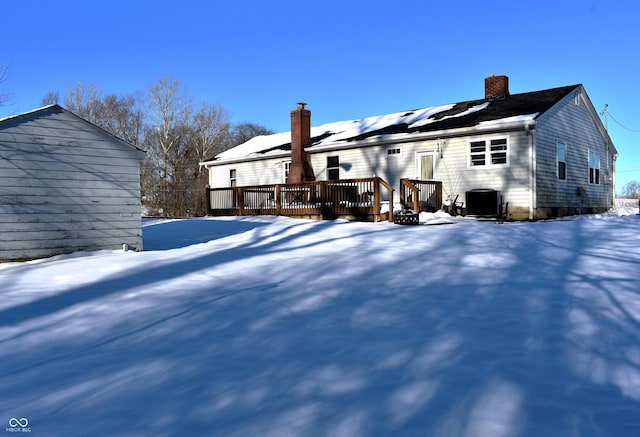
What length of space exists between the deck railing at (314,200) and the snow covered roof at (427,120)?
3.56m

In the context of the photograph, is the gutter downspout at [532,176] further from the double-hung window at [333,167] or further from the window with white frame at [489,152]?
the double-hung window at [333,167]

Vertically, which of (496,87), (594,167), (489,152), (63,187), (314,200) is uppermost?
(496,87)

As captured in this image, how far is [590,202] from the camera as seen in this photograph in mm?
21906

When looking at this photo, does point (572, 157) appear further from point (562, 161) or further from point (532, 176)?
point (532, 176)

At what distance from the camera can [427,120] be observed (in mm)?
20969

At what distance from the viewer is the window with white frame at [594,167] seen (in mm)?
22109

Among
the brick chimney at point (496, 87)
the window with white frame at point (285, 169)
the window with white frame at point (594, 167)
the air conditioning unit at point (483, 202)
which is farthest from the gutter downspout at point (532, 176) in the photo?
the window with white frame at point (285, 169)

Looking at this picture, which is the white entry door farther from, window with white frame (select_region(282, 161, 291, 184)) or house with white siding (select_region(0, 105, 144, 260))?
house with white siding (select_region(0, 105, 144, 260))

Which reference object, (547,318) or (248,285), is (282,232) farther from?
(547,318)

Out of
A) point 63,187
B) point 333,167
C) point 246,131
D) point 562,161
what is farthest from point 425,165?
point 246,131

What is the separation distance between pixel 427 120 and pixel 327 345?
17.9m

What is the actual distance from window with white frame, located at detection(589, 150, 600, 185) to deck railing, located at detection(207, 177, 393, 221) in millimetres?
10663

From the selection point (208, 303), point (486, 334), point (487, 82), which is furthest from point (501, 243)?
point (487, 82)

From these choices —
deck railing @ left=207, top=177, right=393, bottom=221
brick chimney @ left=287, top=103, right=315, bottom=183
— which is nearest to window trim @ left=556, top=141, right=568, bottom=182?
deck railing @ left=207, top=177, right=393, bottom=221
